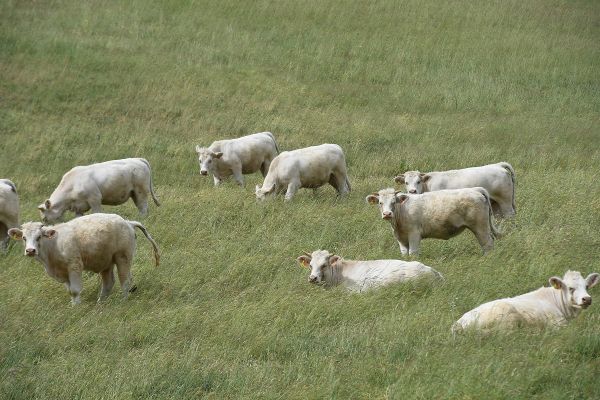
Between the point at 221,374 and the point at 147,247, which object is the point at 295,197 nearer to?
the point at 147,247

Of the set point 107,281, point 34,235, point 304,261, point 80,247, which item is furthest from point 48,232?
point 304,261

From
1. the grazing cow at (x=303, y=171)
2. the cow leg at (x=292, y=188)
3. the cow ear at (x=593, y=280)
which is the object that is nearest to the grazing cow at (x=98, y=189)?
the grazing cow at (x=303, y=171)

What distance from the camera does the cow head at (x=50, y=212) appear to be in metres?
18.1

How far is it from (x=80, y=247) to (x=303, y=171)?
23.8 ft

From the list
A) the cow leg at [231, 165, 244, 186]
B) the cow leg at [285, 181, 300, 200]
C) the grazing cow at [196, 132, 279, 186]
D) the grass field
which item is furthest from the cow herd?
the grazing cow at [196, 132, 279, 186]

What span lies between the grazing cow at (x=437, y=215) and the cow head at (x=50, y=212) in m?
6.57

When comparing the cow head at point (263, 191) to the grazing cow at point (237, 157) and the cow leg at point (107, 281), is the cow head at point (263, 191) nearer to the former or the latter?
the grazing cow at point (237, 157)

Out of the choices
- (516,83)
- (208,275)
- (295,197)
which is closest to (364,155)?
(295,197)

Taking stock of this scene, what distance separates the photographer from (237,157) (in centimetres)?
2234

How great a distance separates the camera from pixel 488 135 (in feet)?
95.2

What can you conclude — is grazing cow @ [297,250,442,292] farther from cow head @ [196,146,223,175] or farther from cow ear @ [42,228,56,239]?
cow head @ [196,146,223,175]

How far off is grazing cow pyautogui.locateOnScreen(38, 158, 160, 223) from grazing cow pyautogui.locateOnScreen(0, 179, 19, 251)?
1307mm

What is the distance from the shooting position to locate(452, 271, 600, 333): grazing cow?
10.2m

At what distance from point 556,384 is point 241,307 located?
14.0 ft
